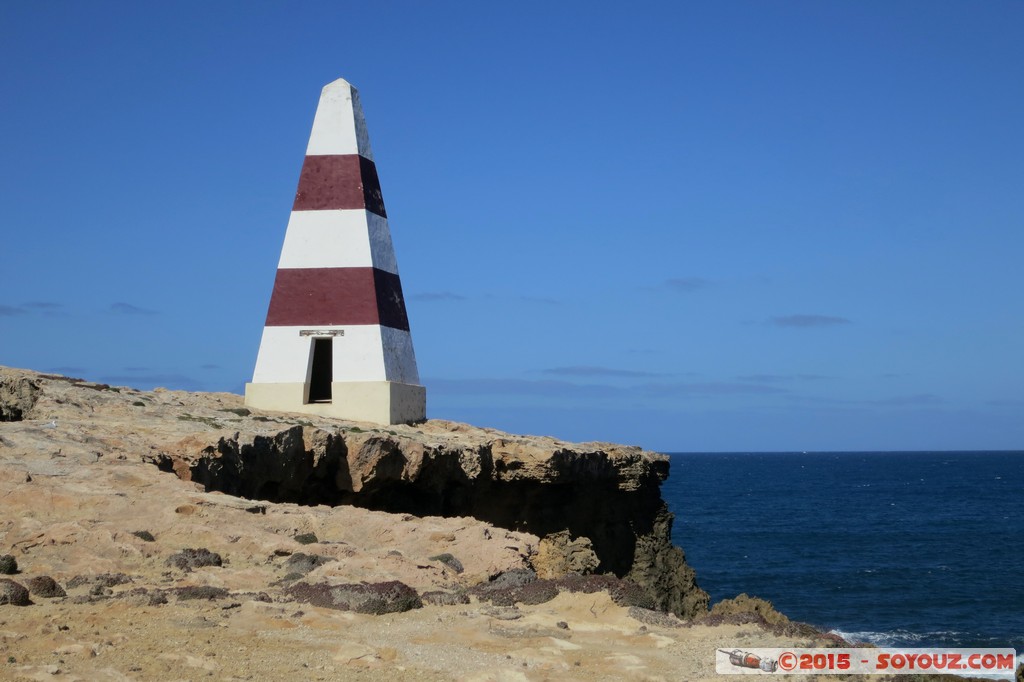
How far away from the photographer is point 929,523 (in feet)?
209

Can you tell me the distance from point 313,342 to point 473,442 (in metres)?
4.20

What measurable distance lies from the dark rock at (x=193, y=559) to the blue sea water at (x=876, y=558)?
26.6 metres

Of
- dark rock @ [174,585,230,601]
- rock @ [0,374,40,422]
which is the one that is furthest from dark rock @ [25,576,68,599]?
rock @ [0,374,40,422]

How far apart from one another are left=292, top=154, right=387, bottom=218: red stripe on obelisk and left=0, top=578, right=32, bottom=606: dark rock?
13.2 m

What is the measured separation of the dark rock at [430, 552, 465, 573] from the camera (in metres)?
9.21

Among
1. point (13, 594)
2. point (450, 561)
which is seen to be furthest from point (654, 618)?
point (13, 594)

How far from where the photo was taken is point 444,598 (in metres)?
8.12

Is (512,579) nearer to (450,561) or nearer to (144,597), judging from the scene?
(450,561)

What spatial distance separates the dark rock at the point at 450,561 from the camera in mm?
9211

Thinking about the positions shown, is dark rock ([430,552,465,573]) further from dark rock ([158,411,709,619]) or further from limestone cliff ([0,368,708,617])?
dark rock ([158,411,709,619])

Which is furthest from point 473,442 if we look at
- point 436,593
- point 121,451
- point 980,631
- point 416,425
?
point 980,631

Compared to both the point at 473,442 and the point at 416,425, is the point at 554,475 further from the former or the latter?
the point at 416,425

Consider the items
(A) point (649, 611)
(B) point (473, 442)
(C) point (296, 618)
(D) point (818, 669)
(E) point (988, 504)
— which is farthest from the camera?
(E) point (988, 504)

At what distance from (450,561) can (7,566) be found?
3.48 metres
